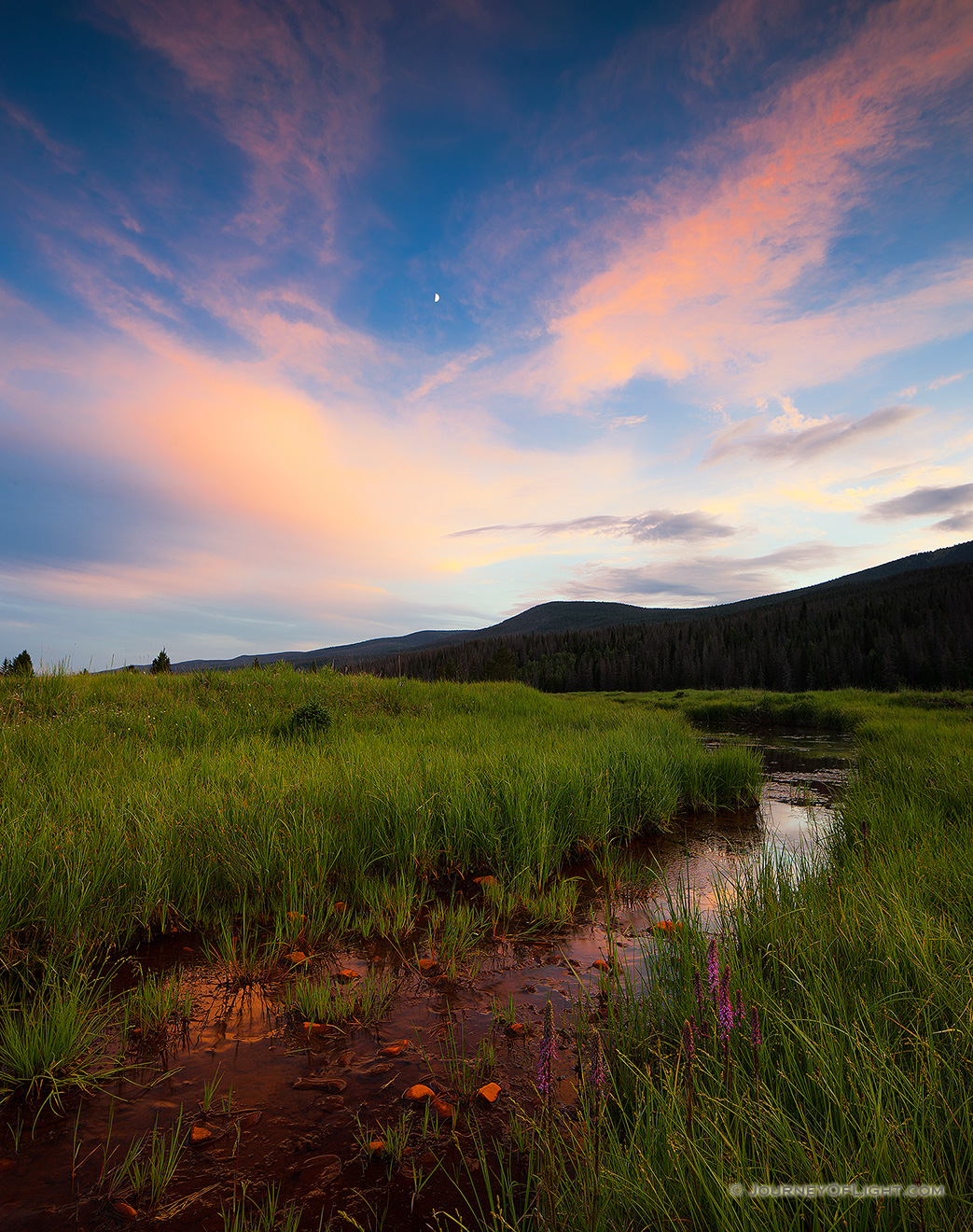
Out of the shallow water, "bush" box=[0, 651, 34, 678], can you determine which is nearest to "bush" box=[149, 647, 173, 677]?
"bush" box=[0, 651, 34, 678]

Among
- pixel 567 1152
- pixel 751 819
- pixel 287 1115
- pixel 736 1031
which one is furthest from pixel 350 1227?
pixel 751 819

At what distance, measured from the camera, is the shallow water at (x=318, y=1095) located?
2.20m

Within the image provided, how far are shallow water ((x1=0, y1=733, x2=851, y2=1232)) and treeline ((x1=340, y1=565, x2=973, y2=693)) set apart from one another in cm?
3661

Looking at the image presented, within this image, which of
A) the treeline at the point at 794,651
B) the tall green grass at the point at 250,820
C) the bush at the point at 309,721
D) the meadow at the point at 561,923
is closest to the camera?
the meadow at the point at 561,923

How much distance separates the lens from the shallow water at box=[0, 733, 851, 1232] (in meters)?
2.20

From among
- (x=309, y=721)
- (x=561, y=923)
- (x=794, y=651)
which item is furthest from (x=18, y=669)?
(x=794, y=651)

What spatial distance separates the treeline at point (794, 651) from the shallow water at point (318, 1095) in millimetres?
36605

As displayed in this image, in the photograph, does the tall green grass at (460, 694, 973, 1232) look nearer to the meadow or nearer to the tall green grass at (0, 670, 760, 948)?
the meadow

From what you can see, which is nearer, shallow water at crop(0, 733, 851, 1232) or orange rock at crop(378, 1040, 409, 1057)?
shallow water at crop(0, 733, 851, 1232)

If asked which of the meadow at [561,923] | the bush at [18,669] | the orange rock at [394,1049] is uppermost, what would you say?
the bush at [18,669]

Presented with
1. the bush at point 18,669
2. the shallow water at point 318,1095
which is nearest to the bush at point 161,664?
the bush at point 18,669

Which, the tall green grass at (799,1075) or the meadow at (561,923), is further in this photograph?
the meadow at (561,923)

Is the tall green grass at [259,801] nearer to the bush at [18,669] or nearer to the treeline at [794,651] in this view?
the bush at [18,669]

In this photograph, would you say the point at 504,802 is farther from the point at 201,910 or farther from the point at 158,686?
the point at 158,686
